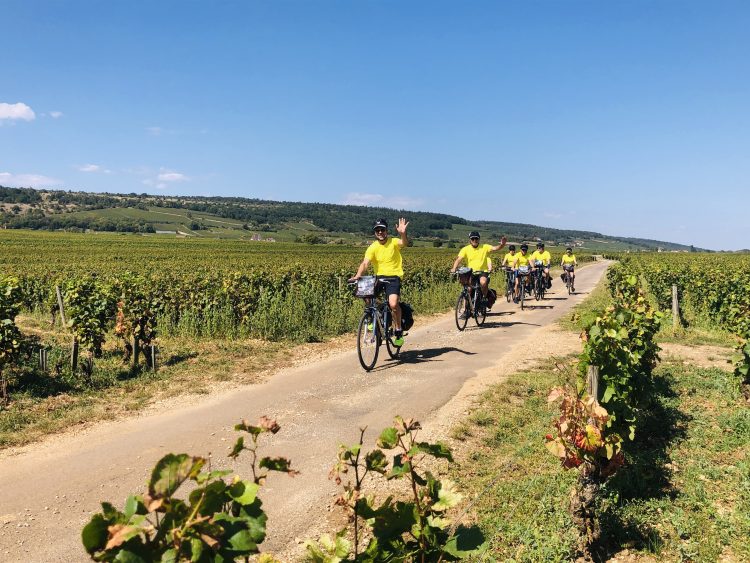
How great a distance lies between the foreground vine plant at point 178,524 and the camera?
1205mm

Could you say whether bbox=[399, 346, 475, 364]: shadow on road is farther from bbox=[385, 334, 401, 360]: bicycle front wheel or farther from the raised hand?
the raised hand

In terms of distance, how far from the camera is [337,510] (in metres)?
4.25

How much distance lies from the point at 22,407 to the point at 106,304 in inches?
97.4

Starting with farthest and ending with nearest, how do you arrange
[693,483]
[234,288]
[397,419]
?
[234,288] → [693,483] → [397,419]

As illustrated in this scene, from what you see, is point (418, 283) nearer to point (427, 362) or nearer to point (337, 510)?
point (427, 362)

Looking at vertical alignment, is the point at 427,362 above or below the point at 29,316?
above

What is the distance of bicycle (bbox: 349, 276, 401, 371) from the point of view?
864 cm

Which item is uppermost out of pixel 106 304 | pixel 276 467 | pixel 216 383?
pixel 276 467

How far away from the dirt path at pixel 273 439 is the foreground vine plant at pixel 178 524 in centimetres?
271

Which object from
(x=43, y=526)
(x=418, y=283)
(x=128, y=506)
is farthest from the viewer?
(x=418, y=283)

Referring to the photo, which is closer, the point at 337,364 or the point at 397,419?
the point at 397,419

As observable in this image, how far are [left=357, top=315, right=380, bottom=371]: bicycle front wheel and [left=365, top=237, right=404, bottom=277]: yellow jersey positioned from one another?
33.1 inches

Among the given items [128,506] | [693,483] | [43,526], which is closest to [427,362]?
[693,483]

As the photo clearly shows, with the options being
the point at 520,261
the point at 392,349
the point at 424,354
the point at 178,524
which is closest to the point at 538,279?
the point at 520,261
